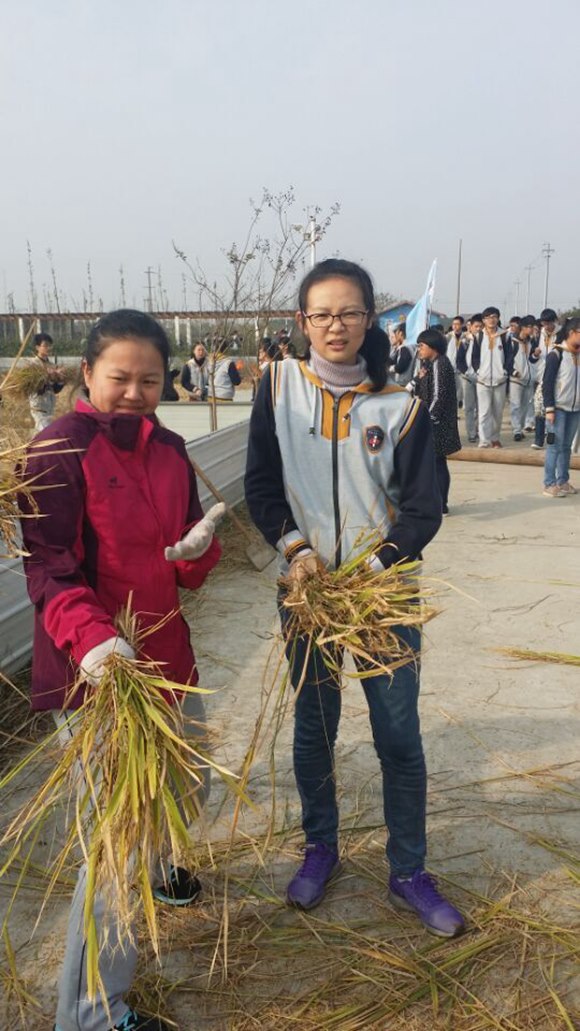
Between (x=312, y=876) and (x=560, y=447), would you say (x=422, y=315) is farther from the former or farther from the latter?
(x=312, y=876)

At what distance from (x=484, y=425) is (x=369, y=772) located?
9.04 meters

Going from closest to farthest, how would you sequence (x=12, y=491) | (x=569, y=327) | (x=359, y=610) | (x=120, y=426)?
1. (x=12, y=491)
2. (x=120, y=426)
3. (x=359, y=610)
4. (x=569, y=327)

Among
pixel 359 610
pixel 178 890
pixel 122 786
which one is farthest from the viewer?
pixel 178 890

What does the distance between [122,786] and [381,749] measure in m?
0.90

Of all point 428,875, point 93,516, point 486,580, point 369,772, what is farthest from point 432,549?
point 93,516

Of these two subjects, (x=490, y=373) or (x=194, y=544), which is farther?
(x=490, y=373)

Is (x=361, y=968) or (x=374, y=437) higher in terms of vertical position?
(x=374, y=437)

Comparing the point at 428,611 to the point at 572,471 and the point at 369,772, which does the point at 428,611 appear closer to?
the point at 369,772

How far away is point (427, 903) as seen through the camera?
2379 millimetres

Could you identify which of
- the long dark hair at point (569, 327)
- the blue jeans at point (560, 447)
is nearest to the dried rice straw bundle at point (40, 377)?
the blue jeans at point (560, 447)

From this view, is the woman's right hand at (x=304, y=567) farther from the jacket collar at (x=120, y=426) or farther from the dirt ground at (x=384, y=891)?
the jacket collar at (x=120, y=426)

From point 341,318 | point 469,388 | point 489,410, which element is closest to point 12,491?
point 341,318

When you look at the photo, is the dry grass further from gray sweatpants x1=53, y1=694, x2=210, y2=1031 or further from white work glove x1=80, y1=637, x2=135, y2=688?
white work glove x1=80, y1=637, x2=135, y2=688

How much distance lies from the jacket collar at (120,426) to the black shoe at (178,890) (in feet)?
4.32
